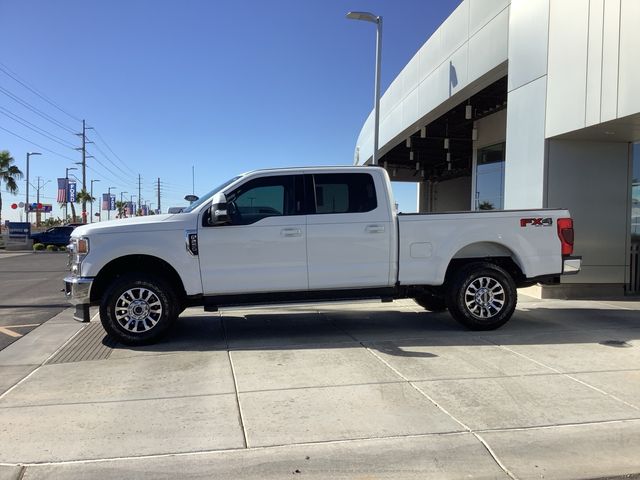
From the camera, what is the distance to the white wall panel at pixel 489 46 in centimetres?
1138

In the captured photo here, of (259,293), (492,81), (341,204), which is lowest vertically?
(259,293)

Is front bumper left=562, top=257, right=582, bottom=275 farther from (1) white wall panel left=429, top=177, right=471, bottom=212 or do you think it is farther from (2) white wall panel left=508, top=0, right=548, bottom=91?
(1) white wall panel left=429, top=177, right=471, bottom=212

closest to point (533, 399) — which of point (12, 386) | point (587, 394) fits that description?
point (587, 394)

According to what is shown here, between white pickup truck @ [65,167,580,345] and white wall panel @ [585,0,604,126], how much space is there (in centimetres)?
253

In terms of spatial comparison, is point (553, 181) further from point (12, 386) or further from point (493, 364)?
point (12, 386)

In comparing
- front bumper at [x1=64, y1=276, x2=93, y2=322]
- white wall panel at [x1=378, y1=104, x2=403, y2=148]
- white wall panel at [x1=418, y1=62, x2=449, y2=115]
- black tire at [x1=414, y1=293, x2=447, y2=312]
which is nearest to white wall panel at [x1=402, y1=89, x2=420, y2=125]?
white wall panel at [x1=418, y1=62, x2=449, y2=115]

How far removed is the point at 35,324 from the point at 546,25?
1008 centimetres

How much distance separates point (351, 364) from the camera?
582cm

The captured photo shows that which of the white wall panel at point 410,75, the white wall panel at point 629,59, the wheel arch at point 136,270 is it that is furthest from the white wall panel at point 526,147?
the white wall panel at point 410,75

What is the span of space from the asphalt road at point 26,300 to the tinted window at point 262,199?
139 inches

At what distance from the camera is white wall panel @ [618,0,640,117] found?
7.77 metres

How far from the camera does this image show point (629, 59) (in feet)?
26.0

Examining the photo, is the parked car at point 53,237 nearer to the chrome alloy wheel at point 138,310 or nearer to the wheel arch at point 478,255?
the chrome alloy wheel at point 138,310

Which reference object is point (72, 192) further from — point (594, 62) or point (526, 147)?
point (594, 62)
